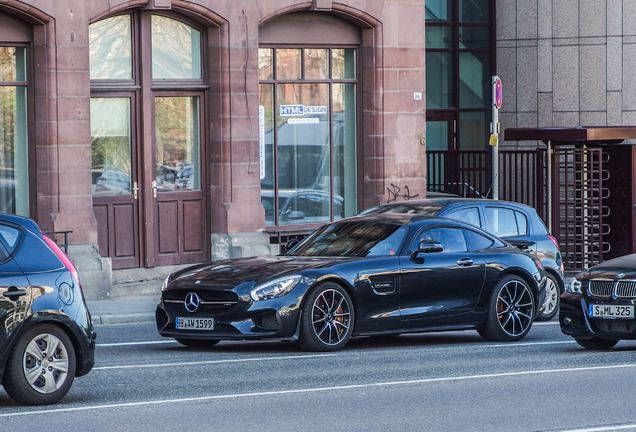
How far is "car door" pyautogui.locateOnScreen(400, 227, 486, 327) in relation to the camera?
14.2 metres

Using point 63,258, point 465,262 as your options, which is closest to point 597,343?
point 465,262

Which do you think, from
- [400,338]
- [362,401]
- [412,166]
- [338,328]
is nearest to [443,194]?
[412,166]

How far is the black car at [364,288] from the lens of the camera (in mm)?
13312

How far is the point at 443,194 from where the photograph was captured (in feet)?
86.1

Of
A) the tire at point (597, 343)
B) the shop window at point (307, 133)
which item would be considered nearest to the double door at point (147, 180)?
the shop window at point (307, 133)

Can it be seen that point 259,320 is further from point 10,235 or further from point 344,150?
point 344,150

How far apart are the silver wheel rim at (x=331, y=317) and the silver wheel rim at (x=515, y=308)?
2.03m

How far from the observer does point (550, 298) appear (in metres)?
18.0

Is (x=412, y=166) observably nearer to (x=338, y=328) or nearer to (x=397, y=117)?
(x=397, y=117)

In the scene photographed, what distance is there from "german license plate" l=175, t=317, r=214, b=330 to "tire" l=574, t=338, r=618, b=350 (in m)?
3.69

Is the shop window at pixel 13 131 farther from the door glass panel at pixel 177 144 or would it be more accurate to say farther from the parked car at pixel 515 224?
the parked car at pixel 515 224

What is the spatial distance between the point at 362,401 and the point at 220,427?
58.3 inches

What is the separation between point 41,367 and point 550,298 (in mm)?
9151

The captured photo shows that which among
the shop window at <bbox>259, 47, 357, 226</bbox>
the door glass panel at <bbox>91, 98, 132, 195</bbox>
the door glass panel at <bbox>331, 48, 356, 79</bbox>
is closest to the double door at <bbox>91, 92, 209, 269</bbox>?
the door glass panel at <bbox>91, 98, 132, 195</bbox>
